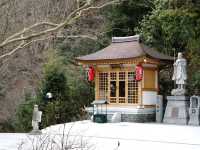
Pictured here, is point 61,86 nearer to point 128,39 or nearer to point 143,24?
point 128,39

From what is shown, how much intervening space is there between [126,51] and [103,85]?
1.86 metres

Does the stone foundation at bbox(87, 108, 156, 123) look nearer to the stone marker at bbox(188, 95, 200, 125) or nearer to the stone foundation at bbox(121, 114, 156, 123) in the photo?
the stone foundation at bbox(121, 114, 156, 123)

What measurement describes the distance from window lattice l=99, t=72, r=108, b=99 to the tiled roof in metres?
0.92

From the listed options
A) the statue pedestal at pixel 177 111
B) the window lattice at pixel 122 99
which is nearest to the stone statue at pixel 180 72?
the statue pedestal at pixel 177 111

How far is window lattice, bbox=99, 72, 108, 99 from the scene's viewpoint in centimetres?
1884

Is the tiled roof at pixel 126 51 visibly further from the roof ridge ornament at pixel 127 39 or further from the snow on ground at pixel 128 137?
the snow on ground at pixel 128 137

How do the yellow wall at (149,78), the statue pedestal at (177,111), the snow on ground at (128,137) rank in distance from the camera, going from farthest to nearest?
Answer: the yellow wall at (149,78) < the statue pedestal at (177,111) < the snow on ground at (128,137)

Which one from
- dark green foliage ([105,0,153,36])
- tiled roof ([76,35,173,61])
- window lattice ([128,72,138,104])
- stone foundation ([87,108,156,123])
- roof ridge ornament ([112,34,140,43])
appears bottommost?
stone foundation ([87,108,156,123])

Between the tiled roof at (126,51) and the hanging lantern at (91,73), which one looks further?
the hanging lantern at (91,73)

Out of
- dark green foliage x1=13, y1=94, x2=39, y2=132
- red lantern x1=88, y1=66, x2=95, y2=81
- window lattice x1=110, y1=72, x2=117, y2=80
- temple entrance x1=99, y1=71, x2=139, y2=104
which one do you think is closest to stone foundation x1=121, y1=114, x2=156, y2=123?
temple entrance x1=99, y1=71, x2=139, y2=104

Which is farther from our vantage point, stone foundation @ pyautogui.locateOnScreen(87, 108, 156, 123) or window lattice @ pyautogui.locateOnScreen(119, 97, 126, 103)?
window lattice @ pyautogui.locateOnScreen(119, 97, 126, 103)

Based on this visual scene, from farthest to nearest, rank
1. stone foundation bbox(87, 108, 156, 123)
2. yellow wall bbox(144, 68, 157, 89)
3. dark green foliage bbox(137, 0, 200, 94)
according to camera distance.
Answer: yellow wall bbox(144, 68, 157, 89), stone foundation bbox(87, 108, 156, 123), dark green foliage bbox(137, 0, 200, 94)

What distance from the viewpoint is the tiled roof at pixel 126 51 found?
17.7 meters

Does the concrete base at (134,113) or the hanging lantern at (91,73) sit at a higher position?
the hanging lantern at (91,73)
